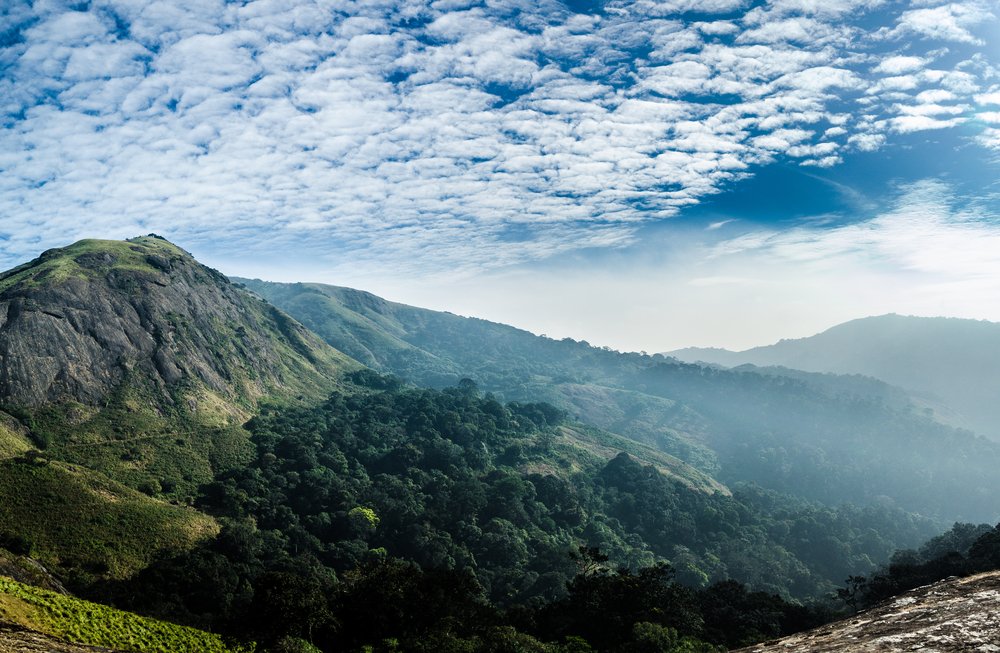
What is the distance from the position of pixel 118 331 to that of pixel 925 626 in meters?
152

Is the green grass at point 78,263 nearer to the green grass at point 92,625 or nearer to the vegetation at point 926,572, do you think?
the green grass at point 92,625

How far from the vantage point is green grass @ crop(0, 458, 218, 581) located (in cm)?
6481

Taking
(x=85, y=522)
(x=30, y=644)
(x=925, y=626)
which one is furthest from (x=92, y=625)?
(x=85, y=522)

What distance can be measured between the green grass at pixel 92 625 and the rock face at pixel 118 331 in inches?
3679

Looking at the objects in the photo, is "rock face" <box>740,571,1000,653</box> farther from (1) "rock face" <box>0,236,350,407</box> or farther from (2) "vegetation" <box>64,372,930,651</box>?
(1) "rock face" <box>0,236,350,407</box>

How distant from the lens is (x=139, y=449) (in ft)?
322

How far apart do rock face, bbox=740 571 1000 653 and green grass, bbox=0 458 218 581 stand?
256 ft

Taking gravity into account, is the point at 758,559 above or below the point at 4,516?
below

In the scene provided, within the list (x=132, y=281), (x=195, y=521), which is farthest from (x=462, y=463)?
(x=132, y=281)

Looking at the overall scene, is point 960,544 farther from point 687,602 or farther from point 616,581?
point 616,581

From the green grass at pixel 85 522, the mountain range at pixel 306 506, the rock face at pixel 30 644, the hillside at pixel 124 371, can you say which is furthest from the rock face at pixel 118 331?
the rock face at pixel 30 644

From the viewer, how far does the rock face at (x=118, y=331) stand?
104 metres

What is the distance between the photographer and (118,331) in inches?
4906

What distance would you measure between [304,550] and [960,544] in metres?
140
